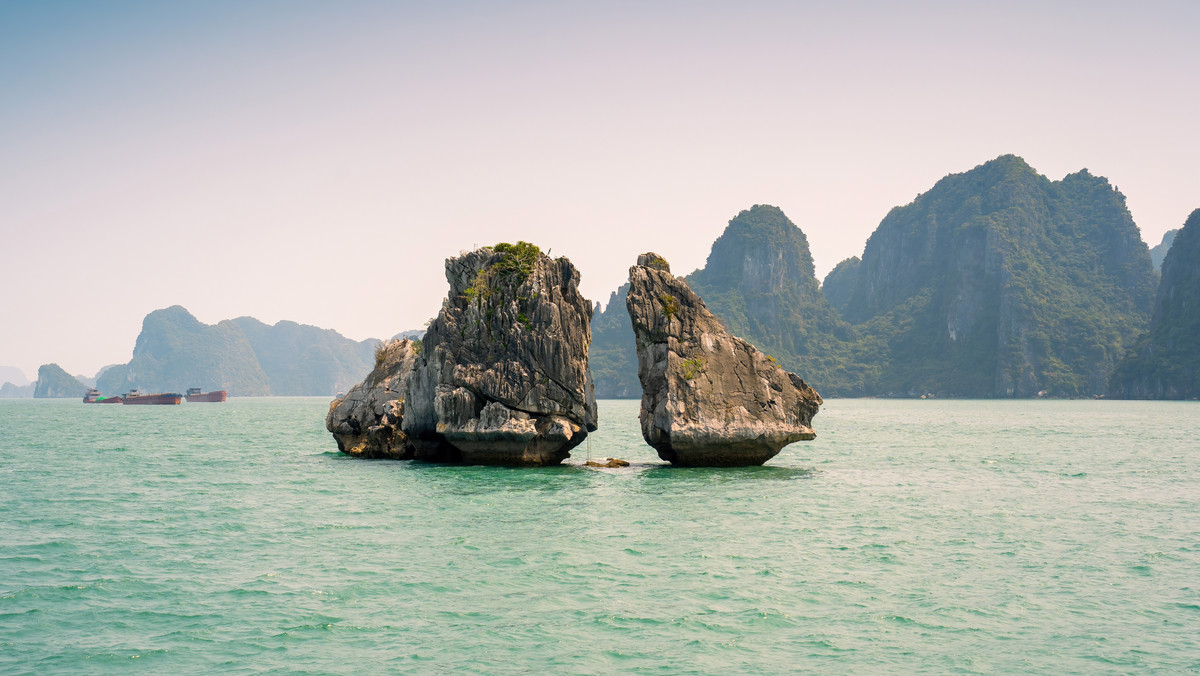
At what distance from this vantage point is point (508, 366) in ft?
105

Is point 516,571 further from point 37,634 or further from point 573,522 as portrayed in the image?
point 37,634

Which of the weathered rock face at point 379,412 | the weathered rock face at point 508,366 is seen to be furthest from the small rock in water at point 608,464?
the weathered rock face at point 379,412

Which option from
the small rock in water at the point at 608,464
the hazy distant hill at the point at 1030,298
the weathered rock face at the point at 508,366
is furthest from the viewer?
the hazy distant hill at the point at 1030,298

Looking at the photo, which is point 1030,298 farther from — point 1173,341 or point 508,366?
point 508,366

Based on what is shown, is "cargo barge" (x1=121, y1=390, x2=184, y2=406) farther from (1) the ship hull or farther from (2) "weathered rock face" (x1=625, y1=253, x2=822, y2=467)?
(2) "weathered rock face" (x1=625, y1=253, x2=822, y2=467)

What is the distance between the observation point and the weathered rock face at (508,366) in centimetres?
3138

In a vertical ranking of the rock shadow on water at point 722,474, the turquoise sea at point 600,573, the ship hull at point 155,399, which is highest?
the ship hull at point 155,399

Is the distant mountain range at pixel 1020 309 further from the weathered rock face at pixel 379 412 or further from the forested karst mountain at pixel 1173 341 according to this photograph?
the weathered rock face at pixel 379 412

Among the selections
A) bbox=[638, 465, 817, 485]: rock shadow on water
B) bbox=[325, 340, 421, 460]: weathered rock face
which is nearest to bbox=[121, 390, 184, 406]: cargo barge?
bbox=[325, 340, 421, 460]: weathered rock face

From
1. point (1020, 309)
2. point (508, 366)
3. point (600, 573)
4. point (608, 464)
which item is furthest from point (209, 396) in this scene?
point (600, 573)

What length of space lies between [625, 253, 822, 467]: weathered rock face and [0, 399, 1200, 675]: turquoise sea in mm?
1185

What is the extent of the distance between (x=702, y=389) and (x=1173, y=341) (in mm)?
134854

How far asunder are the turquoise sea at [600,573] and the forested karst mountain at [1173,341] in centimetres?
11983

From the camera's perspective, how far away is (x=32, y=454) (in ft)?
140
